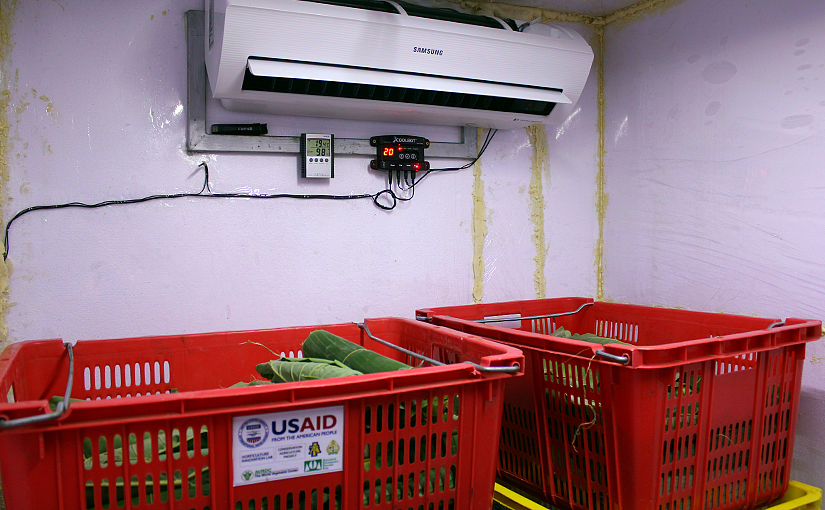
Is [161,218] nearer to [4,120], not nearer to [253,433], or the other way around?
[4,120]

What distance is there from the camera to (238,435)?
2.66ft

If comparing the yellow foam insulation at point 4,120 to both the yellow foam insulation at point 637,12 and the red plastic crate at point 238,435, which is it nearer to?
the red plastic crate at point 238,435

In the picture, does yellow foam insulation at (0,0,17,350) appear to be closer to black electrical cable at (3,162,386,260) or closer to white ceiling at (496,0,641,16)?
black electrical cable at (3,162,386,260)

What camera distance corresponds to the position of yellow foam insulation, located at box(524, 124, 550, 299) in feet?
7.04

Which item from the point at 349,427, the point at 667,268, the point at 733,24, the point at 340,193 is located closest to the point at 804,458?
the point at 667,268

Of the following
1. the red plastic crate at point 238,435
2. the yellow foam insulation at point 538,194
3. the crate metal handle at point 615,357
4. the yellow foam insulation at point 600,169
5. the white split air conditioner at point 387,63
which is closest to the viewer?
the red plastic crate at point 238,435

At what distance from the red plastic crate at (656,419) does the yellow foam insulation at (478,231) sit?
0.61m

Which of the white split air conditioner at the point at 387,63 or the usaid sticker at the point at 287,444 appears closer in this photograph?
the usaid sticker at the point at 287,444

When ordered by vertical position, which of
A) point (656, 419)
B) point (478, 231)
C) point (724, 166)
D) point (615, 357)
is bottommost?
point (656, 419)

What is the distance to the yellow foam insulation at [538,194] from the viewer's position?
2145 millimetres

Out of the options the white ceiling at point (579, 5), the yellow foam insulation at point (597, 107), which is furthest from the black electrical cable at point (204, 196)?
the white ceiling at point (579, 5)

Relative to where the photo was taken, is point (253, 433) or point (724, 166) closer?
point (253, 433)

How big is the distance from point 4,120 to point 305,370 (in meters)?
1.13

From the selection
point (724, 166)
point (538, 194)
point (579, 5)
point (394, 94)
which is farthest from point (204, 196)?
point (724, 166)
